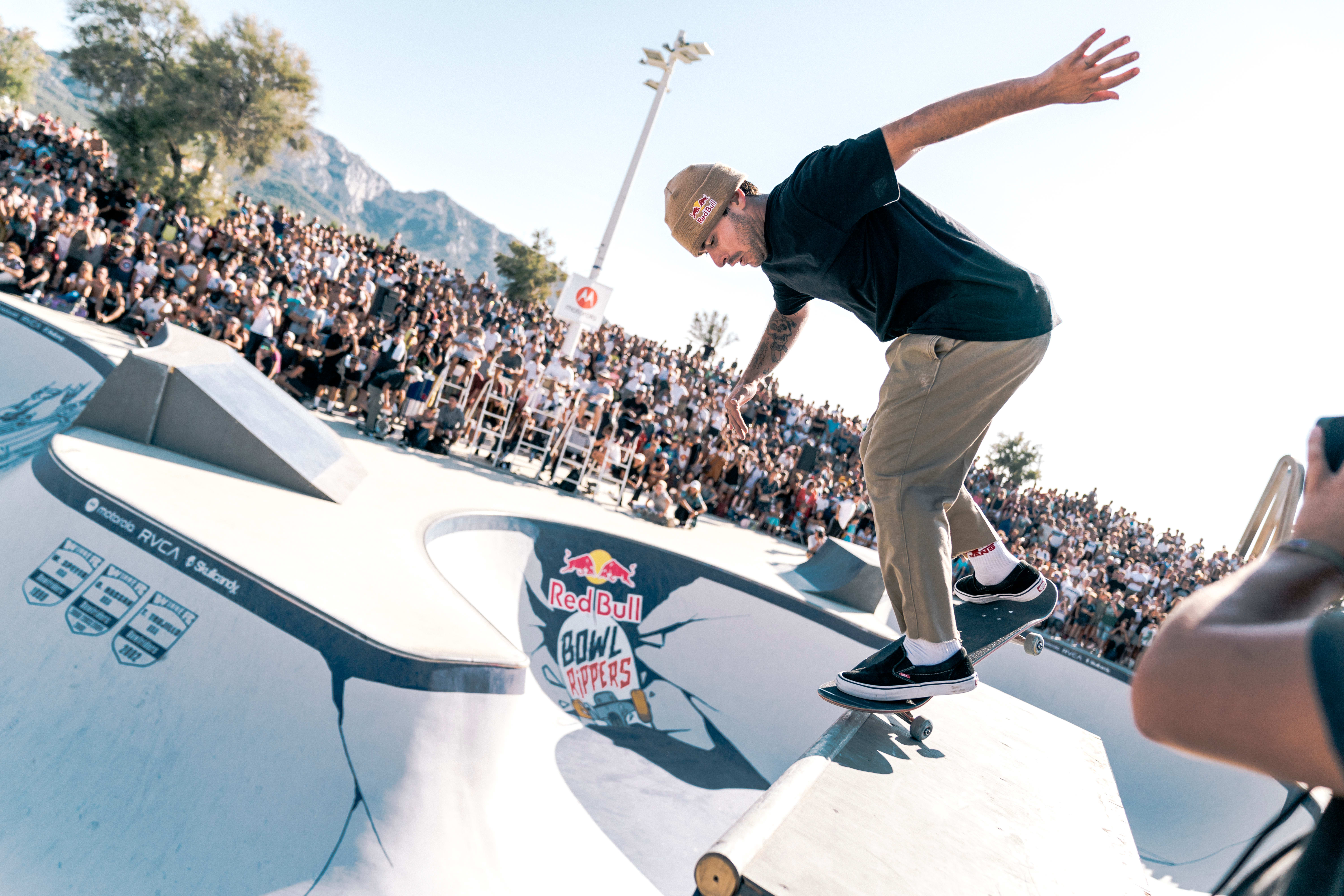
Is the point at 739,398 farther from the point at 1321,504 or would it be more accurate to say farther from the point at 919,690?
the point at 1321,504

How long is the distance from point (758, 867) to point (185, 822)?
2.72m

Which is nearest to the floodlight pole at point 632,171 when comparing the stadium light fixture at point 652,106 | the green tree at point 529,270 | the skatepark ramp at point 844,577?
the stadium light fixture at point 652,106

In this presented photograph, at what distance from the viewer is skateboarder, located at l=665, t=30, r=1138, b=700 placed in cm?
215

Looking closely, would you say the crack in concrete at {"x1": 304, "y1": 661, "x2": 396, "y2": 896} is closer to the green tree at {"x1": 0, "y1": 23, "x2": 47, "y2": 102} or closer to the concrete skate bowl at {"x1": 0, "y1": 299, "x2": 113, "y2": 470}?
the concrete skate bowl at {"x1": 0, "y1": 299, "x2": 113, "y2": 470}

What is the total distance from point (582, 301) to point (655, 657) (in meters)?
7.92

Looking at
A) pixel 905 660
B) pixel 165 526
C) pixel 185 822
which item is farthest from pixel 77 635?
pixel 905 660

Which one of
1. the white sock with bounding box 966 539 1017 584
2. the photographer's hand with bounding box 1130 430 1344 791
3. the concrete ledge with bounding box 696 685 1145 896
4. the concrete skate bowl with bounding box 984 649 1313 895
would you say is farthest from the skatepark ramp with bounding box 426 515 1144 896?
the concrete skate bowl with bounding box 984 649 1313 895

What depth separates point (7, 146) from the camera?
2039cm

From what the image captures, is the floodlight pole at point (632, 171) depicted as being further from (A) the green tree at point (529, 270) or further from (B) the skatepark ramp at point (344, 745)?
(A) the green tree at point (529, 270)

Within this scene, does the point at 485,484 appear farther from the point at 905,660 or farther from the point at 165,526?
the point at 905,660

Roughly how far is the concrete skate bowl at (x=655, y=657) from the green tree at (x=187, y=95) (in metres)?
35.1

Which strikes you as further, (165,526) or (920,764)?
(165,526)

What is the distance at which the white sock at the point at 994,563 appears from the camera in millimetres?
2951

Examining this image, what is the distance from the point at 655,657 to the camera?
24.6 ft
